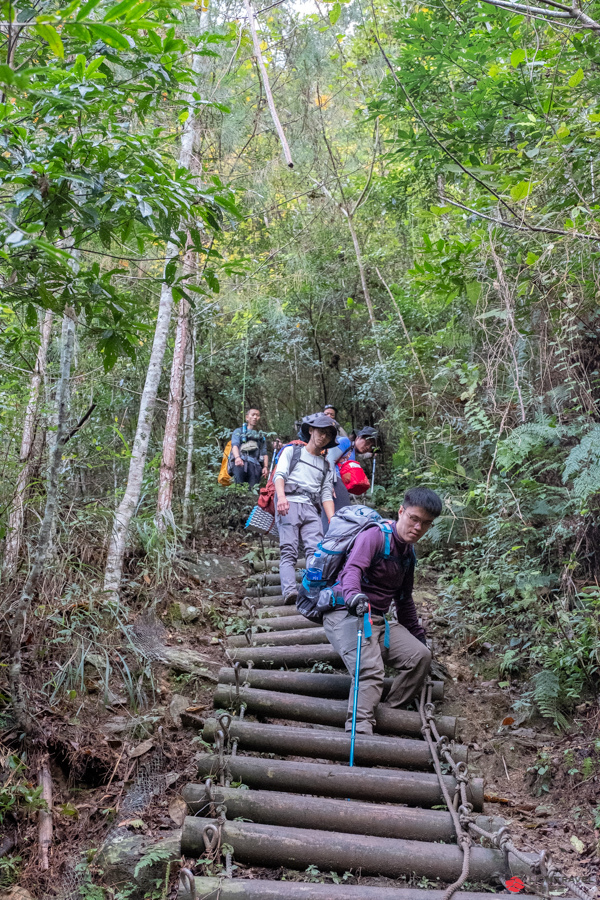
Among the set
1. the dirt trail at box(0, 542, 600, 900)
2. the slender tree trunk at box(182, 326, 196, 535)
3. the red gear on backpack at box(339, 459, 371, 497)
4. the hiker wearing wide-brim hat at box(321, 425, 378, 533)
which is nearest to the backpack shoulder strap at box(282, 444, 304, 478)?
the hiker wearing wide-brim hat at box(321, 425, 378, 533)

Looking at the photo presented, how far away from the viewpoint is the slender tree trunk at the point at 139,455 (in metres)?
5.29

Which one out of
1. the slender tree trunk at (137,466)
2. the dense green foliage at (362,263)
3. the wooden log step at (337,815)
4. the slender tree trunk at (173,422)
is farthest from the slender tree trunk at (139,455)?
the wooden log step at (337,815)

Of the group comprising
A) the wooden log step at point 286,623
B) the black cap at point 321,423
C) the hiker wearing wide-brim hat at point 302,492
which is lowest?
the wooden log step at point 286,623

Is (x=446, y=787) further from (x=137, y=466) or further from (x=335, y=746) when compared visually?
(x=137, y=466)

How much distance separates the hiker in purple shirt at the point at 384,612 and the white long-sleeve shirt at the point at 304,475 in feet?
5.98

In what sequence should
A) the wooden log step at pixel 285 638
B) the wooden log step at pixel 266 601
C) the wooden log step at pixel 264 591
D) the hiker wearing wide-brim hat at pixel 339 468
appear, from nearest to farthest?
the wooden log step at pixel 285 638 → the hiker wearing wide-brim hat at pixel 339 468 → the wooden log step at pixel 266 601 → the wooden log step at pixel 264 591

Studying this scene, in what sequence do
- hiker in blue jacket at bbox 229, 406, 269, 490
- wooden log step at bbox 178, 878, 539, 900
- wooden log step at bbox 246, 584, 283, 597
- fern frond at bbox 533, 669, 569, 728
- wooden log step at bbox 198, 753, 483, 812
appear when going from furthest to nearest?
hiker in blue jacket at bbox 229, 406, 269, 490, wooden log step at bbox 246, 584, 283, 597, fern frond at bbox 533, 669, 569, 728, wooden log step at bbox 198, 753, 483, 812, wooden log step at bbox 178, 878, 539, 900

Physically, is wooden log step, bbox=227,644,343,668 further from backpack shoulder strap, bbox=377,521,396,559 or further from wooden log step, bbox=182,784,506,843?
wooden log step, bbox=182,784,506,843

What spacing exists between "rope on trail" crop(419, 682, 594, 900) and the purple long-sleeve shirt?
81cm

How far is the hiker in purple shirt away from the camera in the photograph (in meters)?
3.98

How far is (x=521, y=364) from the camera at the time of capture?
20.1ft

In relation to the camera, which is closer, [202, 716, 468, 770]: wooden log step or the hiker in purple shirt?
[202, 716, 468, 770]: wooden log step

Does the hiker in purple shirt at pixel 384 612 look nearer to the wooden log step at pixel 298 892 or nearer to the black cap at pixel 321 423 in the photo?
the wooden log step at pixel 298 892

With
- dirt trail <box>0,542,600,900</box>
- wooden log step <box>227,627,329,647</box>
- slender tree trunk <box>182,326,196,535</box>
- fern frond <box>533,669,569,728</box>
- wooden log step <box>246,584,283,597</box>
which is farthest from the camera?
slender tree trunk <box>182,326,196,535</box>
